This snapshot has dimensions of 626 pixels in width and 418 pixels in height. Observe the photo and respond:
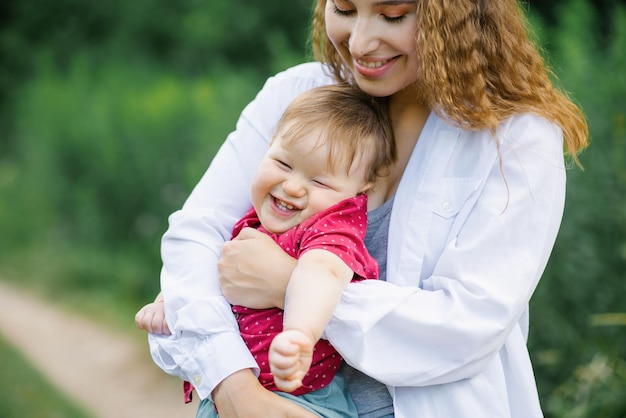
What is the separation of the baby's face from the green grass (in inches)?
126

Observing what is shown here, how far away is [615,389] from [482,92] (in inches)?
75.7

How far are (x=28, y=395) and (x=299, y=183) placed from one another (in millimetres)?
3559

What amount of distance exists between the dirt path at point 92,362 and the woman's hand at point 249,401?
316 centimetres

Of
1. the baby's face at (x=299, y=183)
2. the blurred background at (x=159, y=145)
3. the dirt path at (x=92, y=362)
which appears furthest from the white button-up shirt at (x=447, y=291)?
the dirt path at (x=92, y=362)

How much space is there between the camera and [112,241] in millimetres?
7074

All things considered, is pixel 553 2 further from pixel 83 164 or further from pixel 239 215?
Result: pixel 239 215

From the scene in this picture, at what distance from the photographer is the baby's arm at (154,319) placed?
94.1 inches

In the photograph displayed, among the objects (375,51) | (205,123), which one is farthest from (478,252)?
(205,123)

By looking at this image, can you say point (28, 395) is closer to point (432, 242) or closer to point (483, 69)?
point (432, 242)

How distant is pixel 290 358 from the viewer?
1815 mm

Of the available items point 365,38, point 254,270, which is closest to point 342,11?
point 365,38

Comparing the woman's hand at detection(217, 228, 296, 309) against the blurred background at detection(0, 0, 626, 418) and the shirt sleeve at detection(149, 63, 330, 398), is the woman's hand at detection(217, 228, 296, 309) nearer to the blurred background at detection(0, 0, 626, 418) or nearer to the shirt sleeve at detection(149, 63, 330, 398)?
the shirt sleeve at detection(149, 63, 330, 398)

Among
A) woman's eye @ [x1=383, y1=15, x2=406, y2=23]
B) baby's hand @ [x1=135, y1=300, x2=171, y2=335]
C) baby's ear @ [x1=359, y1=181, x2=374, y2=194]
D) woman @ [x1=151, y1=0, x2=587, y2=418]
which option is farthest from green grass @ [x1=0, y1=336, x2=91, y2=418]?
woman's eye @ [x1=383, y1=15, x2=406, y2=23]

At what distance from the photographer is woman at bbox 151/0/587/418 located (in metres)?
2.08
